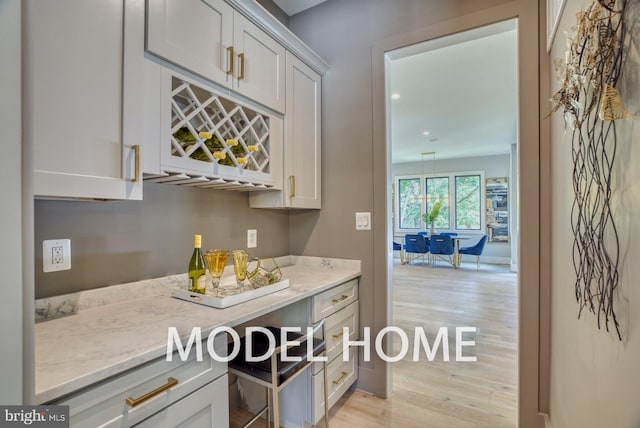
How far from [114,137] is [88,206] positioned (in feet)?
1.20

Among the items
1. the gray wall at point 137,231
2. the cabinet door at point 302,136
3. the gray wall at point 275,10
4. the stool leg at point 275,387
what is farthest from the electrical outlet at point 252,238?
the gray wall at point 275,10

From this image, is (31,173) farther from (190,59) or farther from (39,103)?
(190,59)

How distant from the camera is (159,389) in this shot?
3.02 feet

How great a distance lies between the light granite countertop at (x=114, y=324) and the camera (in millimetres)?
772

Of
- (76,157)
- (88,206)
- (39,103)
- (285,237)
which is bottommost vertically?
(285,237)

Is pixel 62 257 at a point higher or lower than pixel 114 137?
lower

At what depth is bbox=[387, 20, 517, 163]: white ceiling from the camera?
269 cm

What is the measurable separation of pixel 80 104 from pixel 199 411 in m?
1.09

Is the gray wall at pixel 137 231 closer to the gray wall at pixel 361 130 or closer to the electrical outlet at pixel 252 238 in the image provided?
the electrical outlet at pixel 252 238

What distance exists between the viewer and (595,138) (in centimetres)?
89

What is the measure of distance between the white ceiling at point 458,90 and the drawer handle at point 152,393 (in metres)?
2.01

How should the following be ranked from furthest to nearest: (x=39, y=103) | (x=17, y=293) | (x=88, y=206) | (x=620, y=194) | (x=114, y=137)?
(x=88, y=206), (x=114, y=137), (x=39, y=103), (x=620, y=194), (x=17, y=293)

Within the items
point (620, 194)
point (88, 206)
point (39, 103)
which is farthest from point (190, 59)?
point (620, 194)

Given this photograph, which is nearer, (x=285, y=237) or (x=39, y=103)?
(x=39, y=103)
